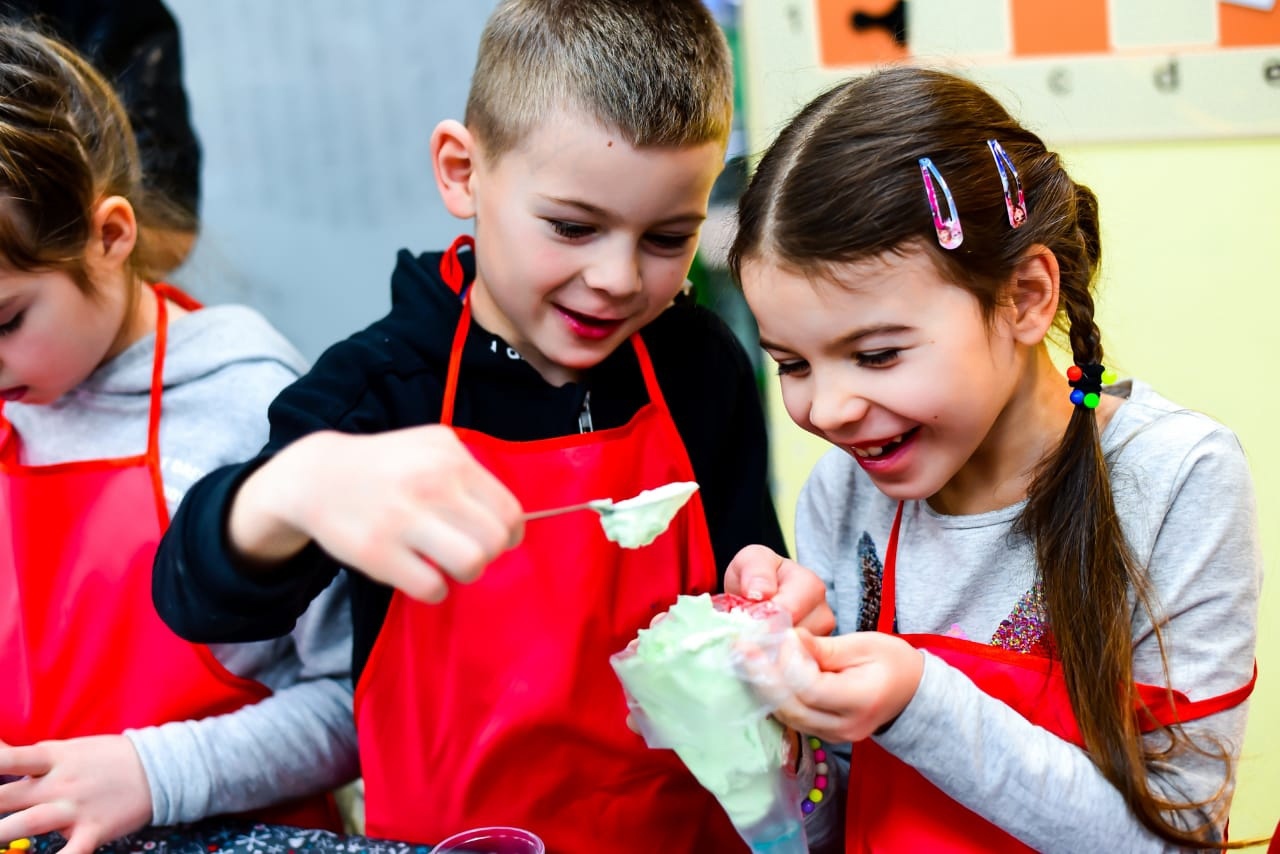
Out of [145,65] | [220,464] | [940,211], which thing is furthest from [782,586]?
[145,65]

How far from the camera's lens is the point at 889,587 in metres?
1.13

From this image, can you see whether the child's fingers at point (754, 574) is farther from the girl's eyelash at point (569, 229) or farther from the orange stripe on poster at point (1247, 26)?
the orange stripe on poster at point (1247, 26)

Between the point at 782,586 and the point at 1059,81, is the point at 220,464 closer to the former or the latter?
the point at 782,586

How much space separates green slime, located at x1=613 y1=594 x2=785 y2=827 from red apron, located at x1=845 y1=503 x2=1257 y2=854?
0.55 ft

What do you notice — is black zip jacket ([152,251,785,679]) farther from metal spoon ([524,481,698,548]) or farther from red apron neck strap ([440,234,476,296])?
metal spoon ([524,481,698,548])

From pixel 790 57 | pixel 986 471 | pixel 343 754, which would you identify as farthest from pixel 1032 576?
pixel 790 57

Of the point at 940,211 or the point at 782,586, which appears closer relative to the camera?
the point at 940,211

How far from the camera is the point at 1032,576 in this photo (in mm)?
1029

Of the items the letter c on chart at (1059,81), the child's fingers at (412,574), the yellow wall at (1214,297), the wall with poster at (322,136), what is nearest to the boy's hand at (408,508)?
the child's fingers at (412,574)

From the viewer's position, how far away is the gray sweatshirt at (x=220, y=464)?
1164mm

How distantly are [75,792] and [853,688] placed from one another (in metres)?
0.75

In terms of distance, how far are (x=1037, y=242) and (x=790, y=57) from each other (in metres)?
1.08

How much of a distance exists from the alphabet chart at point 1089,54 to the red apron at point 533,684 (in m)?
0.80

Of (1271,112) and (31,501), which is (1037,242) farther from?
(31,501)
